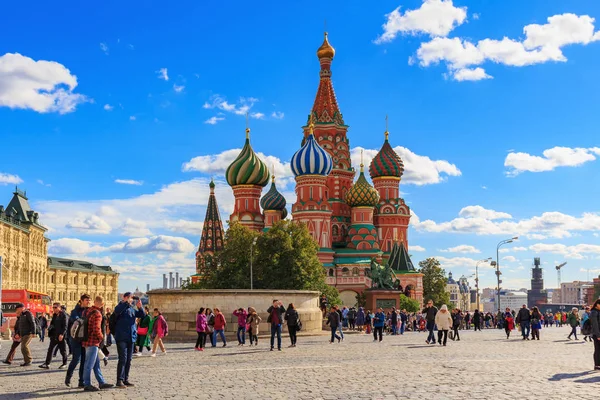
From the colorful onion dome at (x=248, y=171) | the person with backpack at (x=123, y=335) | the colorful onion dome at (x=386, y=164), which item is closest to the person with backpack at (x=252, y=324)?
the person with backpack at (x=123, y=335)

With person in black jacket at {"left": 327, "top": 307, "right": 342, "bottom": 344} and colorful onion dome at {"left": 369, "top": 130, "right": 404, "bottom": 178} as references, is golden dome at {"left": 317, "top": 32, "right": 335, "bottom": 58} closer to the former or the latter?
colorful onion dome at {"left": 369, "top": 130, "right": 404, "bottom": 178}

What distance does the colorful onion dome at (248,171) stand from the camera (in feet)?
287

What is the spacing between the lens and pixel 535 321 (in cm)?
2998

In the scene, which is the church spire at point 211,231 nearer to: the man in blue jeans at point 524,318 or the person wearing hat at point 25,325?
the man in blue jeans at point 524,318

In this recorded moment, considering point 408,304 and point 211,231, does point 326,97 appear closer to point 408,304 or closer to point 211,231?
point 211,231

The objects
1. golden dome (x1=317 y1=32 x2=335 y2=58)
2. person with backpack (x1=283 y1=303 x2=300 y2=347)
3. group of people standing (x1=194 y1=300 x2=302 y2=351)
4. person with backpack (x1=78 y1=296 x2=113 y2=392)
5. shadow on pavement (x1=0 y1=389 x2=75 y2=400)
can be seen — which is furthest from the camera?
golden dome (x1=317 y1=32 x2=335 y2=58)

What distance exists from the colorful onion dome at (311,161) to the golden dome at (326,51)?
59.8 ft

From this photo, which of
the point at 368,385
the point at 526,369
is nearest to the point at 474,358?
the point at 526,369

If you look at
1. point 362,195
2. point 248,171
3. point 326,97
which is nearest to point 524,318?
point 362,195

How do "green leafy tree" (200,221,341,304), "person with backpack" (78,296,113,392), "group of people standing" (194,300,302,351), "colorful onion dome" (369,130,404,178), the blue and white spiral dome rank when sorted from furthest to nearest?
"colorful onion dome" (369,130,404,178) < the blue and white spiral dome < "green leafy tree" (200,221,341,304) < "group of people standing" (194,300,302,351) < "person with backpack" (78,296,113,392)

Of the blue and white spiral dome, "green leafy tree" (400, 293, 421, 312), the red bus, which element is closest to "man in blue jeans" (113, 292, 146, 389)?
the red bus

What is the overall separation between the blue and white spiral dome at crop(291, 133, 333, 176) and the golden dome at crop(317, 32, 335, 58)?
1824 centimetres

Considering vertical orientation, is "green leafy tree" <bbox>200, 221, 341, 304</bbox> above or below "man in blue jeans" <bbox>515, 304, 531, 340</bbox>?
above

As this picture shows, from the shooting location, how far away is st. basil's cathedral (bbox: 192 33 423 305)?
261ft
